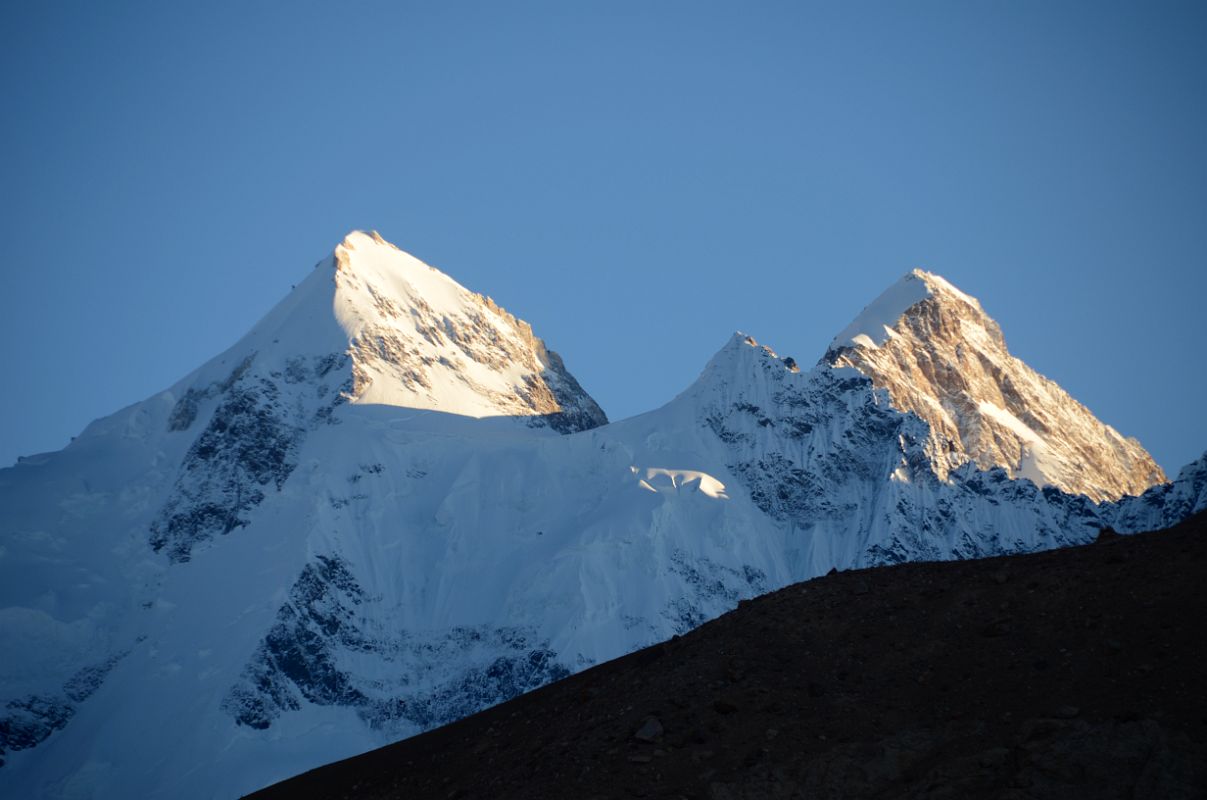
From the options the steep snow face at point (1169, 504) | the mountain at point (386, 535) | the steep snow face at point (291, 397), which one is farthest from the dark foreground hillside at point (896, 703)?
the steep snow face at point (291, 397)

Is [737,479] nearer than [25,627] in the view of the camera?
No

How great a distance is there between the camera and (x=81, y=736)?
149875mm

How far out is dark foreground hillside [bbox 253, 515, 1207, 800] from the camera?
27.1 m

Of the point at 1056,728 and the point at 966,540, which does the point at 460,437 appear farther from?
the point at 1056,728

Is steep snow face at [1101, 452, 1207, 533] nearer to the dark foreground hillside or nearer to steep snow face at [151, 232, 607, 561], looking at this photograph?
steep snow face at [151, 232, 607, 561]

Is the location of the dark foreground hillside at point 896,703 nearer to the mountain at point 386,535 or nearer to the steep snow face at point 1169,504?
the mountain at point 386,535

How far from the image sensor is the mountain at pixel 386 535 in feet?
499

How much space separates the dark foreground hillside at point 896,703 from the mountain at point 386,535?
360ft

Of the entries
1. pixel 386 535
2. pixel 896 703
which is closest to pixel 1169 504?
pixel 386 535

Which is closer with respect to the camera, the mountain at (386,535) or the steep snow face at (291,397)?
the mountain at (386,535)

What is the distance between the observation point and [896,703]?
3048cm

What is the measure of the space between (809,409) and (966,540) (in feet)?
96.5

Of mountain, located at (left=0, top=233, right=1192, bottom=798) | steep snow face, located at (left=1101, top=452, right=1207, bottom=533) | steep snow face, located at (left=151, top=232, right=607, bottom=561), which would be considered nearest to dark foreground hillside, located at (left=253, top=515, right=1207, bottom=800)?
mountain, located at (left=0, top=233, right=1192, bottom=798)

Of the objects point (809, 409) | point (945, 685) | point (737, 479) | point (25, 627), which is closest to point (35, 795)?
point (25, 627)
